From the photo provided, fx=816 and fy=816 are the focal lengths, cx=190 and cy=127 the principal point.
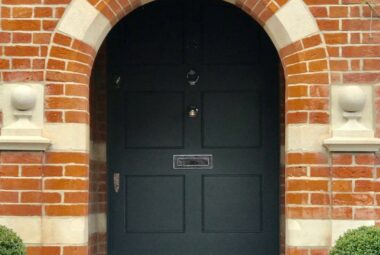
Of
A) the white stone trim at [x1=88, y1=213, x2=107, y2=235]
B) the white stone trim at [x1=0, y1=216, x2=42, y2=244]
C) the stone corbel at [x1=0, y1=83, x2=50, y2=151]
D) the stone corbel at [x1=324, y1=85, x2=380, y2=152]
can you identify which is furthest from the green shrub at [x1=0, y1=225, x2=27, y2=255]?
the stone corbel at [x1=324, y1=85, x2=380, y2=152]

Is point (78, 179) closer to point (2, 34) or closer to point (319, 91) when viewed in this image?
point (2, 34)

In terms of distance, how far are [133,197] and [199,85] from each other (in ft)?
3.82

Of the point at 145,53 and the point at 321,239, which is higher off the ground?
the point at 145,53

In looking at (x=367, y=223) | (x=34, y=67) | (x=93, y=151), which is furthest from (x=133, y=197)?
(x=367, y=223)

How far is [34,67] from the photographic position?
20.2 ft

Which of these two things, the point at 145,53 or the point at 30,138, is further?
the point at 145,53

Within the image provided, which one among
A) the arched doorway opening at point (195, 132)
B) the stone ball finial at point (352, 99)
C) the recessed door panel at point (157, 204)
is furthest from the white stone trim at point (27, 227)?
the stone ball finial at point (352, 99)

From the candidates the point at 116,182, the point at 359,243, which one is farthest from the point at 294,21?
the point at 116,182

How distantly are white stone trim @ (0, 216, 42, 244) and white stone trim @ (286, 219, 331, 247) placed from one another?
6.19ft

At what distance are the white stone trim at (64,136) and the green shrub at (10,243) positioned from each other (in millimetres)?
736

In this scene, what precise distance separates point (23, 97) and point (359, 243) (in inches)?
104

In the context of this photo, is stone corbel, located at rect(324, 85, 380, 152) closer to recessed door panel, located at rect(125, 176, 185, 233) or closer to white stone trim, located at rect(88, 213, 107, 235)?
recessed door panel, located at rect(125, 176, 185, 233)

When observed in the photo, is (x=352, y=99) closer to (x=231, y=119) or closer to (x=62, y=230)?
(x=231, y=119)

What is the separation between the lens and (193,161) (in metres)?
7.29
